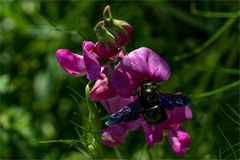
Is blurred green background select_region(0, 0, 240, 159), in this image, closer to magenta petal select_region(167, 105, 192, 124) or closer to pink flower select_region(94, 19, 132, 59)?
magenta petal select_region(167, 105, 192, 124)

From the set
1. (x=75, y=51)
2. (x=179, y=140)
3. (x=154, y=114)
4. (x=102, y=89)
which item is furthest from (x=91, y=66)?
(x=75, y=51)

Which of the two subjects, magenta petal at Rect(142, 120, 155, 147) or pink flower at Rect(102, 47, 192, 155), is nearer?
pink flower at Rect(102, 47, 192, 155)

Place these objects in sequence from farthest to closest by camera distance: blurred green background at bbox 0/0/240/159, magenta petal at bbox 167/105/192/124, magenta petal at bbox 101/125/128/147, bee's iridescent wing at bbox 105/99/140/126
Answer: blurred green background at bbox 0/0/240/159 → magenta petal at bbox 167/105/192/124 → magenta petal at bbox 101/125/128/147 → bee's iridescent wing at bbox 105/99/140/126

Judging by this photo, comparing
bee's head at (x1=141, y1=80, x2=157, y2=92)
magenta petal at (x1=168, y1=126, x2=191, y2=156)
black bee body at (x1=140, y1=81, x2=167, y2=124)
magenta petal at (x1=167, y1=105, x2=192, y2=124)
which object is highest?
bee's head at (x1=141, y1=80, x2=157, y2=92)

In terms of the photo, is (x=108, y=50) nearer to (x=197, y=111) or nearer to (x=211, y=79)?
(x=197, y=111)

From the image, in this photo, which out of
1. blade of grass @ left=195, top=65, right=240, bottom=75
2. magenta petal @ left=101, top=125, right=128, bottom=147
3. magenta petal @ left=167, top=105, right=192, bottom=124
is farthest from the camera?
blade of grass @ left=195, top=65, right=240, bottom=75

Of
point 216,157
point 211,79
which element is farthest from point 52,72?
point 216,157

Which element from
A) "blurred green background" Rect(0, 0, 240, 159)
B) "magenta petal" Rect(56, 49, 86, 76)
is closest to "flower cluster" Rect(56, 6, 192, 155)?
"magenta petal" Rect(56, 49, 86, 76)

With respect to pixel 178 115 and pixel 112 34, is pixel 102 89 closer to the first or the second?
pixel 112 34
